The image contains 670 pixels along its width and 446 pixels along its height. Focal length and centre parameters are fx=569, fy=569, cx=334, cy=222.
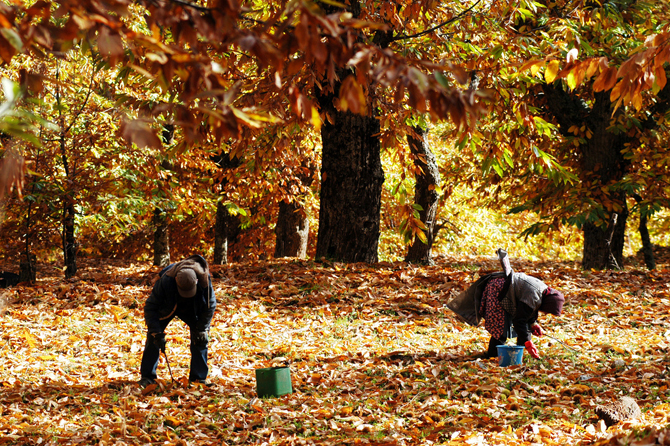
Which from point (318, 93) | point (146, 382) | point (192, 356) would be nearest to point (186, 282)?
A: point (192, 356)

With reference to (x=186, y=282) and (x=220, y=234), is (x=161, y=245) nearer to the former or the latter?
(x=220, y=234)

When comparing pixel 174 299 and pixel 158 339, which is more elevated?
pixel 174 299

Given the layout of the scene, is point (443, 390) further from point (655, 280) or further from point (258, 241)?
point (258, 241)

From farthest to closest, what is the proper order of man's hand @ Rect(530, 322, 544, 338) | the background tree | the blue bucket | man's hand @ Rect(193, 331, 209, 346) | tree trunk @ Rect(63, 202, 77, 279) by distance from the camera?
tree trunk @ Rect(63, 202, 77, 279) → the background tree → man's hand @ Rect(530, 322, 544, 338) → the blue bucket → man's hand @ Rect(193, 331, 209, 346)

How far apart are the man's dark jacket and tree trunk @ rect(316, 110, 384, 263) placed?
13.5 feet

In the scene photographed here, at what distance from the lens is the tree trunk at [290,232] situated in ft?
47.0

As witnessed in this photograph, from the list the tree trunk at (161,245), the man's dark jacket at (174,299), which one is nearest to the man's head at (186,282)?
the man's dark jacket at (174,299)

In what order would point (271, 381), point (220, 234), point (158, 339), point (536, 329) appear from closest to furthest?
point (271, 381)
point (158, 339)
point (536, 329)
point (220, 234)

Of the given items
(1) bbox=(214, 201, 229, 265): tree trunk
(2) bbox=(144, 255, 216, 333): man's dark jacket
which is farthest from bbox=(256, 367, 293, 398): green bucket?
(1) bbox=(214, 201, 229, 265): tree trunk

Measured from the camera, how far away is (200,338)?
557 centimetres

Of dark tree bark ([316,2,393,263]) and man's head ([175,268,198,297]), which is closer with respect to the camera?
man's head ([175,268,198,297])

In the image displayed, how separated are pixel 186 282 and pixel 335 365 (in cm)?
189

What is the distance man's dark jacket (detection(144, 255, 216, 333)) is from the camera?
18.0ft

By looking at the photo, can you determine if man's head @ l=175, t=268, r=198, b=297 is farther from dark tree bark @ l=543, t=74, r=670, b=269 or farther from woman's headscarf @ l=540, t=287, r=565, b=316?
dark tree bark @ l=543, t=74, r=670, b=269
